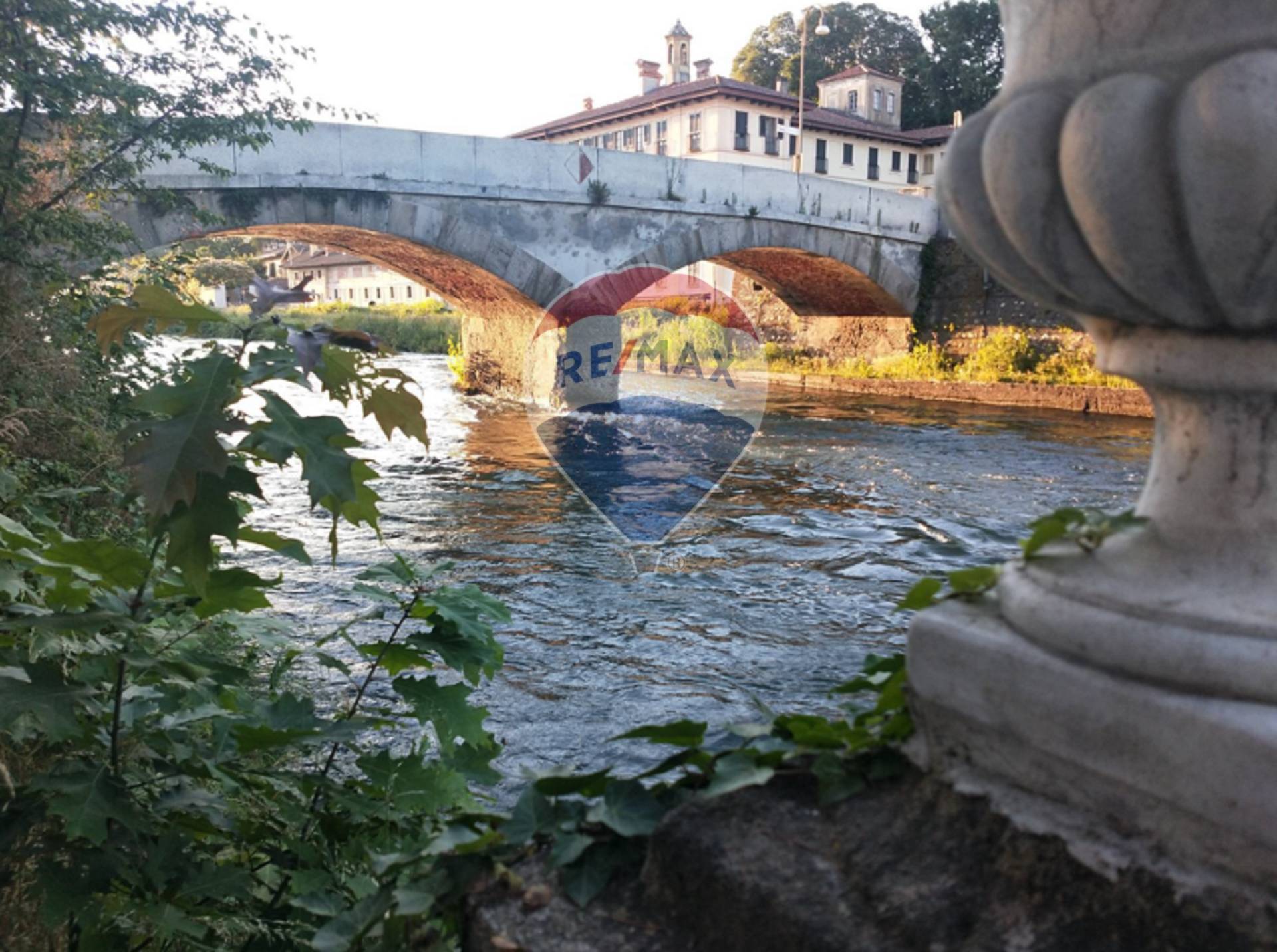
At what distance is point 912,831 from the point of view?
93 centimetres

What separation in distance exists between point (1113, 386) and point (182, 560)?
12941 mm

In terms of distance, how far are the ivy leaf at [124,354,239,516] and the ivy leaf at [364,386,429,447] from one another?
193 mm

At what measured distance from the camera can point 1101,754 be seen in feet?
2.81

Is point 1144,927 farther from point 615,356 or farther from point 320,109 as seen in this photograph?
point 615,356

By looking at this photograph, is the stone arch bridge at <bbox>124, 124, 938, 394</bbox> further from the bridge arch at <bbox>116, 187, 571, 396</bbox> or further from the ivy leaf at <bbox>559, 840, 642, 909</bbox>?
the ivy leaf at <bbox>559, 840, 642, 909</bbox>

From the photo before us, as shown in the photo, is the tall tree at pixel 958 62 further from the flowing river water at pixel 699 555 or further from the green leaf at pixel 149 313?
the green leaf at pixel 149 313

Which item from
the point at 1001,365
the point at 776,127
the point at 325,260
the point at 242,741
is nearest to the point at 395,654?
the point at 242,741

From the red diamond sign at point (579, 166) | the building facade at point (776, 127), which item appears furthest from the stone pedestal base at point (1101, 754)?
the building facade at point (776, 127)

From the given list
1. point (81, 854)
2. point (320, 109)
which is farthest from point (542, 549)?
point (81, 854)

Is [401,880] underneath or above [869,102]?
underneath

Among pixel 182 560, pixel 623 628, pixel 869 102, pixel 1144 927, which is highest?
pixel 869 102

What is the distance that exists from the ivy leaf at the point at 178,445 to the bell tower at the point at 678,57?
43812mm

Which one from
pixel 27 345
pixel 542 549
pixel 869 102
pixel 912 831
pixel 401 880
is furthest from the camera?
pixel 869 102

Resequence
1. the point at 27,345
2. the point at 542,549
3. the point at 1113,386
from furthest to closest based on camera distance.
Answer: the point at 1113,386
the point at 542,549
the point at 27,345
